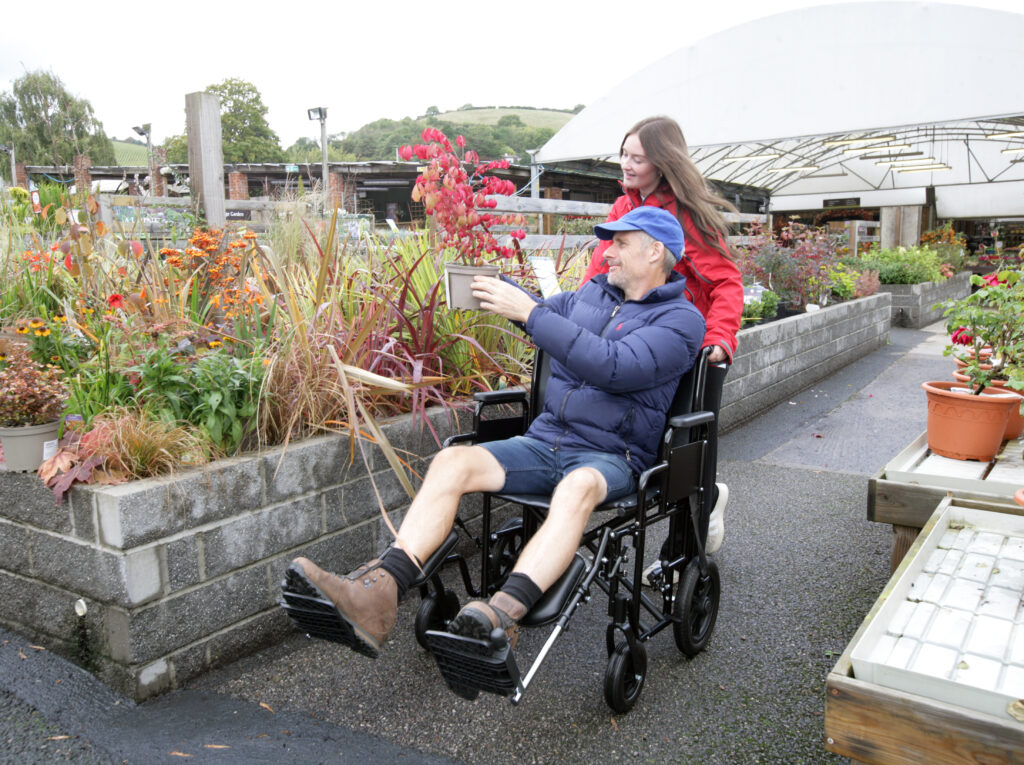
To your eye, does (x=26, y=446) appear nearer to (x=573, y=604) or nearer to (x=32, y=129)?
(x=573, y=604)

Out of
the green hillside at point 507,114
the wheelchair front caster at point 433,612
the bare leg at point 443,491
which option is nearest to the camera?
the bare leg at point 443,491

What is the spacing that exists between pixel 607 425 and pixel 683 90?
1454 centimetres

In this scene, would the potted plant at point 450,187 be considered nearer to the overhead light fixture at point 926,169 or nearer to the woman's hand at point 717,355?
the woman's hand at point 717,355

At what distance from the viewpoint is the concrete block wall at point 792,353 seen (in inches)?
215

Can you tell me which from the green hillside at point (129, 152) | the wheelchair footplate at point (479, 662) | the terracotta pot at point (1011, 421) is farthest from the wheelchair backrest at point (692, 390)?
the green hillside at point (129, 152)

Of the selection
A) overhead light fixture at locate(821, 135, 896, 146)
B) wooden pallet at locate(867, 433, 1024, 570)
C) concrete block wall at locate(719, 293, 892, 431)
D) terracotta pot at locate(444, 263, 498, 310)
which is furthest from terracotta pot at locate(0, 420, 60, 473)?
overhead light fixture at locate(821, 135, 896, 146)

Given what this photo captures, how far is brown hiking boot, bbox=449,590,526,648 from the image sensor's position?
166 centimetres

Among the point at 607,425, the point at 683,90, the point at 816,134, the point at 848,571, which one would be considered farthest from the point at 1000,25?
the point at 607,425

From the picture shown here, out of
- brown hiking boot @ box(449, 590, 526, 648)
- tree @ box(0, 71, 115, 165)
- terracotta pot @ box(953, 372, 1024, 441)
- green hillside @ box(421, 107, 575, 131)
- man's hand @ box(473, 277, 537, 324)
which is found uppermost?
green hillside @ box(421, 107, 575, 131)

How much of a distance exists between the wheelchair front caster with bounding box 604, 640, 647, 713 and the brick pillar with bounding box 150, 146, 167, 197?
5041 mm

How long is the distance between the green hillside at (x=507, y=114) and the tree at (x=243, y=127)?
46.3 metres

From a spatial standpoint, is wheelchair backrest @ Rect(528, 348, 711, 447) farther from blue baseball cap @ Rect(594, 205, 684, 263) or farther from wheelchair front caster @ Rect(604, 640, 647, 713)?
wheelchair front caster @ Rect(604, 640, 647, 713)

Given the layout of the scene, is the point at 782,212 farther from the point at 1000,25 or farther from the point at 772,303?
the point at 772,303

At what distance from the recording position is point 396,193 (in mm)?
23641
